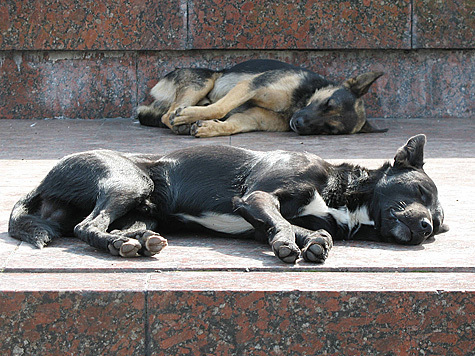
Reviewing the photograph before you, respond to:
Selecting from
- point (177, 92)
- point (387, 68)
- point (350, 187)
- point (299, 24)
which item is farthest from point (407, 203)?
point (387, 68)

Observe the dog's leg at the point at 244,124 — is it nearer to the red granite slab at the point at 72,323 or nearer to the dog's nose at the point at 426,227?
the dog's nose at the point at 426,227

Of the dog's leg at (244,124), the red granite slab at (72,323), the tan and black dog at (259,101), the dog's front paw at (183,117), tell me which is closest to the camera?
the red granite slab at (72,323)

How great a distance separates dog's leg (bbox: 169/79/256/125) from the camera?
7.75 meters

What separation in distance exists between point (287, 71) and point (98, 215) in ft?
15.8

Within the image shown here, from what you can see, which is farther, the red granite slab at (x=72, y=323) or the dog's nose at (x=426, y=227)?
the dog's nose at (x=426, y=227)

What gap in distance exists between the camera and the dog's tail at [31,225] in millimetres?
3582

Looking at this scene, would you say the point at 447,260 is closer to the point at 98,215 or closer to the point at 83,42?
the point at 98,215

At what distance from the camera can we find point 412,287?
2.91 m

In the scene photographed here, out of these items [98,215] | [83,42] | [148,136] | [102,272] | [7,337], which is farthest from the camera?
[83,42]

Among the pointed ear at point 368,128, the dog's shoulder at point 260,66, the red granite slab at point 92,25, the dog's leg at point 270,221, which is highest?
the red granite slab at point 92,25

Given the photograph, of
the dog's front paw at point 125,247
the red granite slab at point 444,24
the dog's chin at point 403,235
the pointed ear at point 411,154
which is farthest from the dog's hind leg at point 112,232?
the red granite slab at point 444,24

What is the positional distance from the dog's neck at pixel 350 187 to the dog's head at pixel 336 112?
3776mm

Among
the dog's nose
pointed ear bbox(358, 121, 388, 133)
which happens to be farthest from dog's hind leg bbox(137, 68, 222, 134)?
the dog's nose

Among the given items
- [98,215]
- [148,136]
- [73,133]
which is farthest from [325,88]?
[98,215]
